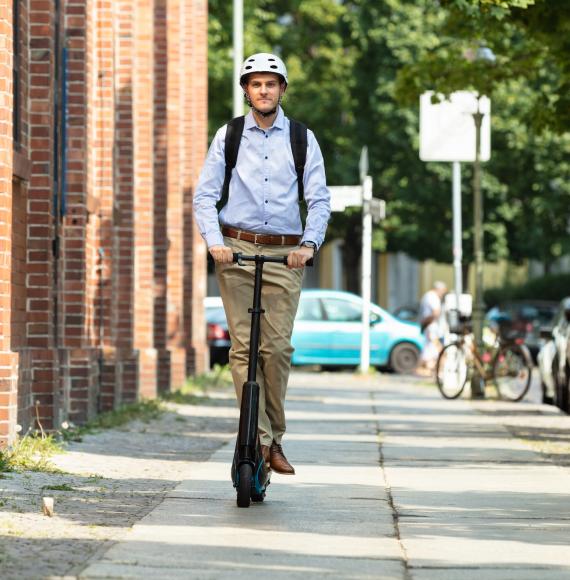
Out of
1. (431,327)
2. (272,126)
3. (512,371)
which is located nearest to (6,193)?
(272,126)

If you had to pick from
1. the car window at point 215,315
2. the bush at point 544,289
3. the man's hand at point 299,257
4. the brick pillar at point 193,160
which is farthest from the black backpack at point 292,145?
the bush at point 544,289

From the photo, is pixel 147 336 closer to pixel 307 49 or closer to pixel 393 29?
pixel 393 29

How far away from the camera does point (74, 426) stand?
13.3 m

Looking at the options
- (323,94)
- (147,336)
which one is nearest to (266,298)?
(147,336)

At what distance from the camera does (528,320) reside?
37.7 meters

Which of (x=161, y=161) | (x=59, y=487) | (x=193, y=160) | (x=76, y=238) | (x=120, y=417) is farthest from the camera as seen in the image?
(x=193, y=160)

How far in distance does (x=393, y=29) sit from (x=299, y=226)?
3599cm

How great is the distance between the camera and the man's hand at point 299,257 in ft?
26.4

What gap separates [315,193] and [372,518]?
1.65 m

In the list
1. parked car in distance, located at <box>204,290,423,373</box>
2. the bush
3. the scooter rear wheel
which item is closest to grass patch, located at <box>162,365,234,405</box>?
parked car in distance, located at <box>204,290,423,373</box>

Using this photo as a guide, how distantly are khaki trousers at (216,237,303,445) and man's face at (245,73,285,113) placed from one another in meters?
0.70

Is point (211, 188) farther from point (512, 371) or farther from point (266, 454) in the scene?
point (512, 371)

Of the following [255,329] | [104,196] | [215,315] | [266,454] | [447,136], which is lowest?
[215,315]

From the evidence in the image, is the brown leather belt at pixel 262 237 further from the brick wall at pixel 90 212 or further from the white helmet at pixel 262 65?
the brick wall at pixel 90 212
